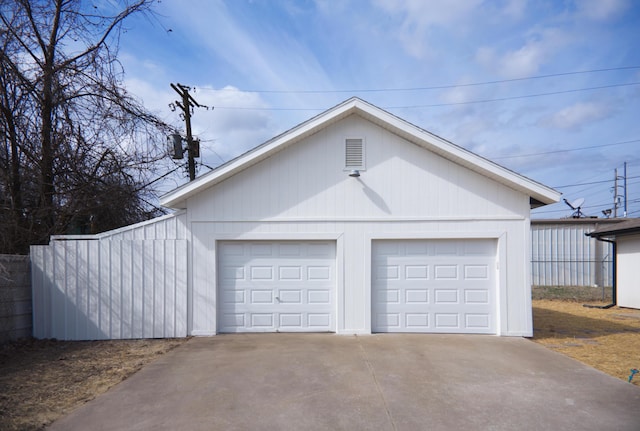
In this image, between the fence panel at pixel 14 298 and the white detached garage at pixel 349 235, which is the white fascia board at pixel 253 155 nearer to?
the white detached garage at pixel 349 235

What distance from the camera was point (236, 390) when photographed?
5.30 meters

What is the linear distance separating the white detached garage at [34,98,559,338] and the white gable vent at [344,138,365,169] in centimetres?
2

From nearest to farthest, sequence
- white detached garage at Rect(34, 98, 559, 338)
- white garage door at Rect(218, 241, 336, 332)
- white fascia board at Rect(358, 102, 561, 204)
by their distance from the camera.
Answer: white fascia board at Rect(358, 102, 561, 204) → white detached garage at Rect(34, 98, 559, 338) → white garage door at Rect(218, 241, 336, 332)

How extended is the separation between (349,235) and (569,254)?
13830mm

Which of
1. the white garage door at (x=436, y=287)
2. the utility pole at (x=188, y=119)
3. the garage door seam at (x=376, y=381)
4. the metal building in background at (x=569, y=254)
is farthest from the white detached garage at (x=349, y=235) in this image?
the metal building in background at (x=569, y=254)

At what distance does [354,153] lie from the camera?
8.75 meters

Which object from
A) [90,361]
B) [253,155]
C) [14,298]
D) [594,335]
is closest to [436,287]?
[594,335]

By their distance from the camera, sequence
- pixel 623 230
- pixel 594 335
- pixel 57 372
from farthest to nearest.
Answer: pixel 623 230
pixel 594 335
pixel 57 372

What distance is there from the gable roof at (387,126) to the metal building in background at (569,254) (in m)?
10.7

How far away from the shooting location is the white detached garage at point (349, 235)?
8.50 metres

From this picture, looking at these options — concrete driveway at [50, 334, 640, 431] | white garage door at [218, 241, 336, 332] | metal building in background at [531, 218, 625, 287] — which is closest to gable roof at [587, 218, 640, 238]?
metal building in background at [531, 218, 625, 287]

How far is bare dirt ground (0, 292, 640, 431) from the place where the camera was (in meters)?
4.85

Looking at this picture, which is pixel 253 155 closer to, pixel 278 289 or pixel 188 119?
pixel 278 289

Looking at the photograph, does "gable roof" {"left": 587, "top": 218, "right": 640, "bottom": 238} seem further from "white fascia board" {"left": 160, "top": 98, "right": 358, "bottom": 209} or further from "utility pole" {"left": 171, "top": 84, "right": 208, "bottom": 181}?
"utility pole" {"left": 171, "top": 84, "right": 208, "bottom": 181}
